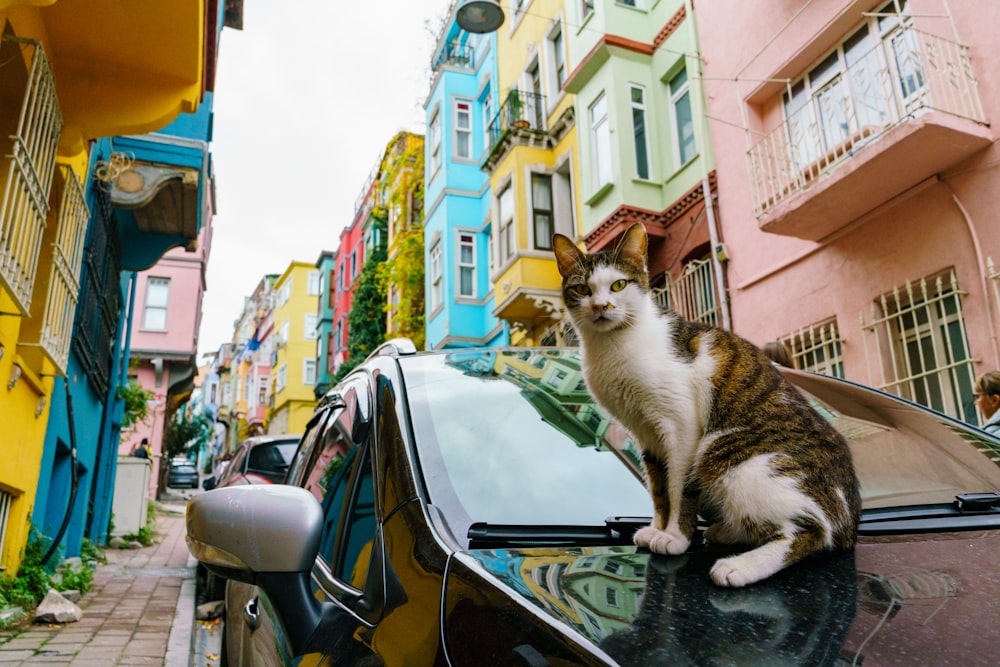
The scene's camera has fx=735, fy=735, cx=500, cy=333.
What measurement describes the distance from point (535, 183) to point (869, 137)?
9210 mm

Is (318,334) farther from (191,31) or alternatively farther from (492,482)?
(492,482)

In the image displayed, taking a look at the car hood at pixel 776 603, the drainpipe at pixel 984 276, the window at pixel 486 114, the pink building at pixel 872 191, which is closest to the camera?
the car hood at pixel 776 603

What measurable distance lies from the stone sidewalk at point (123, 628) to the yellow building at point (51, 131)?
0.96 metres

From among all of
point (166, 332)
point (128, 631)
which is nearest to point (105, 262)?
point (128, 631)

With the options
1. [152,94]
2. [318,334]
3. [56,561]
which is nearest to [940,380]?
[152,94]

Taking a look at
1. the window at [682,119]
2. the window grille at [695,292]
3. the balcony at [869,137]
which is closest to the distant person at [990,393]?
the balcony at [869,137]

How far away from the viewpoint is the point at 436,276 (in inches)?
818

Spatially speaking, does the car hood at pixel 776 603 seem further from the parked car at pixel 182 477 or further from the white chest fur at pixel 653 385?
the parked car at pixel 182 477

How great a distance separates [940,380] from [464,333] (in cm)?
1241

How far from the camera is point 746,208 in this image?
423 inches

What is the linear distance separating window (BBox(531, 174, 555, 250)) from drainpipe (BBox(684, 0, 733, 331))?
16.1ft

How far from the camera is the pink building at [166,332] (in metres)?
24.2

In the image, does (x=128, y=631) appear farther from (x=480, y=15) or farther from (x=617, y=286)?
(x=480, y=15)

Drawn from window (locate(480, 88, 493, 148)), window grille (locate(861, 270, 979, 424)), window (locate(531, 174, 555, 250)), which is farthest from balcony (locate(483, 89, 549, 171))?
window grille (locate(861, 270, 979, 424))
